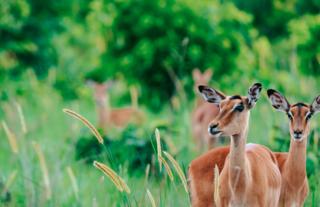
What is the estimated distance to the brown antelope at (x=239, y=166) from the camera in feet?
18.8

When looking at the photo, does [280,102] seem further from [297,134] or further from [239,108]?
[239,108]

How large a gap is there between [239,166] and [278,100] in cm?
64

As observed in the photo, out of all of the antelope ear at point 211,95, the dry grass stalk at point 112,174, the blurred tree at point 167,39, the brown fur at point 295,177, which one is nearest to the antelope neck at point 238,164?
the antelope ear at point 211,95

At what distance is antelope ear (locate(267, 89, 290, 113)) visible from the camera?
239 inches

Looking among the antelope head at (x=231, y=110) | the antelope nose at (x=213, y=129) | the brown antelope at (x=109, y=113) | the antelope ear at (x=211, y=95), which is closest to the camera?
the antelope nose at (x=213, y=129)

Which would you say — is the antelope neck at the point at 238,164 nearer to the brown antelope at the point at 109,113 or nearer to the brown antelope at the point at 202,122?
the brown antelope at the point at 202,122

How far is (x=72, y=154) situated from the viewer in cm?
1086

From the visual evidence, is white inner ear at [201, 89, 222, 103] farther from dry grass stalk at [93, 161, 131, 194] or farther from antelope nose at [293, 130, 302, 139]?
dry grass stalk at [93, 161, 131, 194]

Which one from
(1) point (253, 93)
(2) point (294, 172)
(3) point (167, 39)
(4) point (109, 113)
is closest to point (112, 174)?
(1) point (253, 93)

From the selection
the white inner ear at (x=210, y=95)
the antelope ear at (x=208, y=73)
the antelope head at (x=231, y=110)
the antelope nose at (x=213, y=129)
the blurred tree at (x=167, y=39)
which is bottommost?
the antelope nose at (x=213, y=129)

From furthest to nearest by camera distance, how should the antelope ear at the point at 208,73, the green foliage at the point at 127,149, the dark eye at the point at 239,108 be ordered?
the antelope ear at the point at 208,73 < the green foliage at the point at 127,149 < the dark eye at the point at 239,108

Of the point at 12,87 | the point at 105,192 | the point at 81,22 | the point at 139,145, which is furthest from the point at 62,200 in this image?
the point at 81,22

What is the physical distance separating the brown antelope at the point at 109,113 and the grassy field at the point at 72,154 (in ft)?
0.96

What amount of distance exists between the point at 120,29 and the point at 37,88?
277cm
